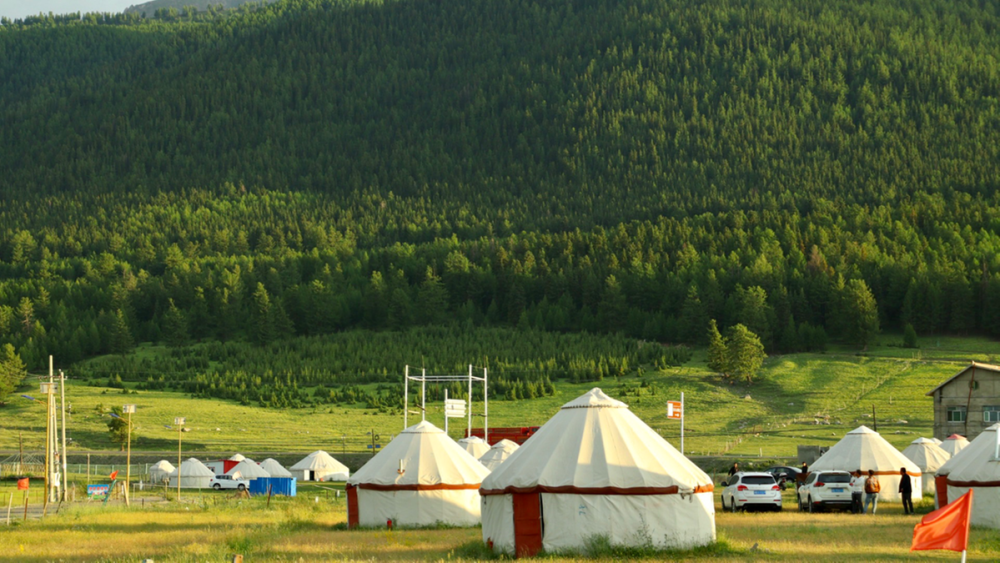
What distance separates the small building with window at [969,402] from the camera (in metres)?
74.6

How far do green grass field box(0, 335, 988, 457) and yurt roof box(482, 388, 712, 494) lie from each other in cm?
5243

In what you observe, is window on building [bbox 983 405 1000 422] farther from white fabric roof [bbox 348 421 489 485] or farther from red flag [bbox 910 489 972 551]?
red flag [bbox 910 489 972 551]

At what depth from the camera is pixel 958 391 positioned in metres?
75.8

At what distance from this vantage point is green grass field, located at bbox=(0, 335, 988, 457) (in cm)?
9356

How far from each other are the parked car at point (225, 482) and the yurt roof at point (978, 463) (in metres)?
49.4

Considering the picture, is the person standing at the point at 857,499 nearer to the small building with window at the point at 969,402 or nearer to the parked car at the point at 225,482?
the small building with window at the point at 969,402

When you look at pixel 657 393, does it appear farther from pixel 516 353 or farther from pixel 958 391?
pixel 958 391

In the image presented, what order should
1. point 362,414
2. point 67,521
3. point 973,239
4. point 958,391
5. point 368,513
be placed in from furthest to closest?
1. point 973,239
2. point 362,414
3. point 958,391
4. point 67,521
5. point 368,513

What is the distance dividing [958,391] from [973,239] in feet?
371

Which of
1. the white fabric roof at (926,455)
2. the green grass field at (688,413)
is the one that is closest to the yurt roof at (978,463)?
the white fabric roof at (926,455)

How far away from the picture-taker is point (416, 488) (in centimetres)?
3947

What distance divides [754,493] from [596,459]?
50.4 feet

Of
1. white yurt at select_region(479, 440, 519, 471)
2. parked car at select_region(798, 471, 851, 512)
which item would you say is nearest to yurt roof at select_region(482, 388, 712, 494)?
parked car at select_region(798, 471, 851, 512)

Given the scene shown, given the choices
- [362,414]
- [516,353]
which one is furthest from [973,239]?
[362,414]
